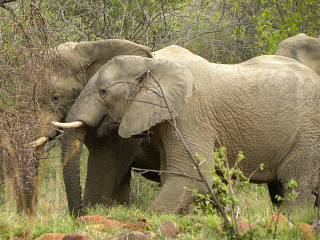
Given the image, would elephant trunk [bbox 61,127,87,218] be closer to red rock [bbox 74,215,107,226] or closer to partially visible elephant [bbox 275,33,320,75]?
red rock [bbox 74,215,107,226]

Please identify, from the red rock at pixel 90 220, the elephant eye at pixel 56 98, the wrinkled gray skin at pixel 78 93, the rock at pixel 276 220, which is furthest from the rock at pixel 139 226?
the elephant eye at pixel 56 98

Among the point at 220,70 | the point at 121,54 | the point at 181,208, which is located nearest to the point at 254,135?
the point at 220,70

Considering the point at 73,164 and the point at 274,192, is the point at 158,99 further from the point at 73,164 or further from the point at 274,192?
the point at 274,192

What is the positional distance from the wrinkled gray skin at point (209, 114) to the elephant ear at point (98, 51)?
0.82m

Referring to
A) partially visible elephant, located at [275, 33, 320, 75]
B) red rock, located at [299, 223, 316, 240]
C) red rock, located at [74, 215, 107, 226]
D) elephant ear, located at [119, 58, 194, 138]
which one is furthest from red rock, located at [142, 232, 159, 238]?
partially visible elephant, located at [275, 33, 320, 75]

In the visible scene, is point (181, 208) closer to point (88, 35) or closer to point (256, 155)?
point (256, 155)

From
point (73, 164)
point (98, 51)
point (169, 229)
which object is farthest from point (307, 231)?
point (98, 51)

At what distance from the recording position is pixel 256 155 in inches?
294

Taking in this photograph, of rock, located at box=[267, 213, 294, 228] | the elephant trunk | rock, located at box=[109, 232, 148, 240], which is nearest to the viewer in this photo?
rock, located at box=[109, 232, 148, 240]

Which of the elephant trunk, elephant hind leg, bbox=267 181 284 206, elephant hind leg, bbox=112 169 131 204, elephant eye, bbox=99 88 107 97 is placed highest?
elephant eye, bbox=99 88 107 97

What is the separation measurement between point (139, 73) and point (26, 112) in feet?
3.86

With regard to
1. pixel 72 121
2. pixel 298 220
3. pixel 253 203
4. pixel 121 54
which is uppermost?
pixel 121 54

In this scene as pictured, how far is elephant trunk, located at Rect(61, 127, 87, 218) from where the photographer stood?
23.5 ft

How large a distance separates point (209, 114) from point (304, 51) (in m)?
2.19
